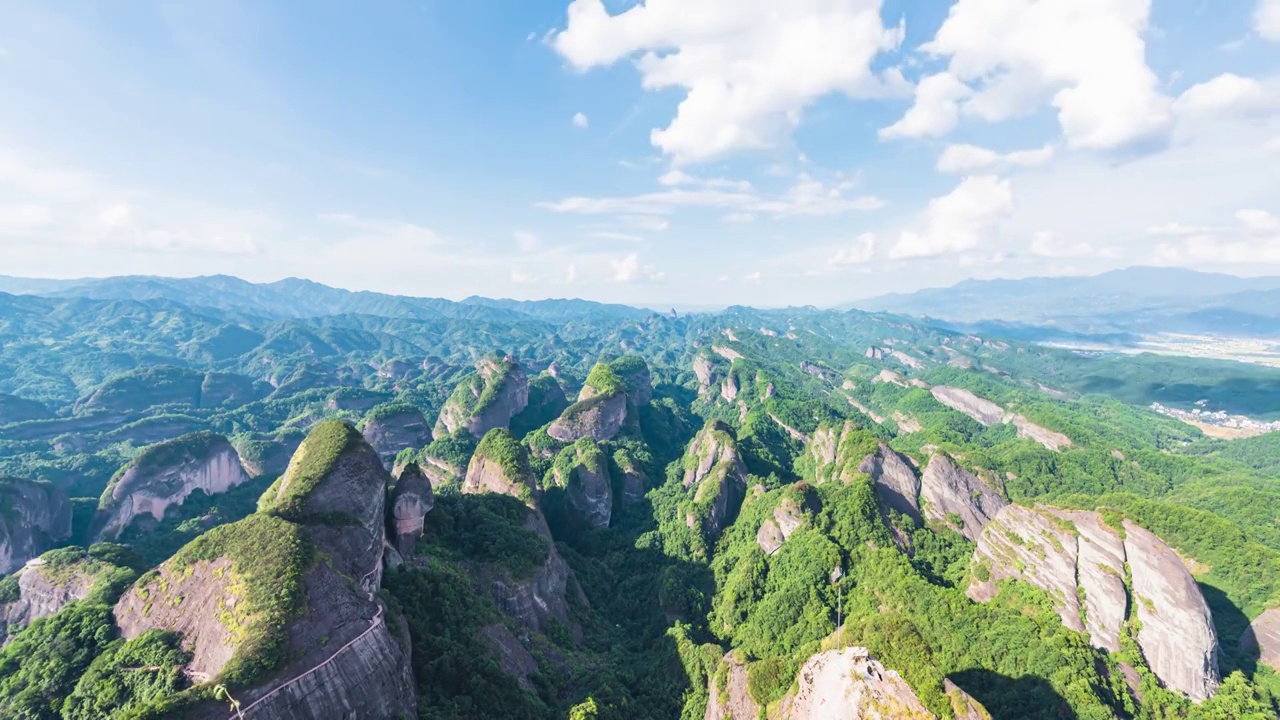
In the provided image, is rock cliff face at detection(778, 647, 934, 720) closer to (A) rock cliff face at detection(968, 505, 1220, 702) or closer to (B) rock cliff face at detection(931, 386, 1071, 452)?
(A) rock cliff face at detection(968, 505, 1220, 702)

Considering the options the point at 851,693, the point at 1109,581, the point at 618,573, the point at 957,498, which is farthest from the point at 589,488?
the point at 1109,581

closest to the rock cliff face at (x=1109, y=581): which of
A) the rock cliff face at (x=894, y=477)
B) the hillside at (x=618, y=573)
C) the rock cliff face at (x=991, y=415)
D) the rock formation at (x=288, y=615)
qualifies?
the hillside at (x=618, y=573)

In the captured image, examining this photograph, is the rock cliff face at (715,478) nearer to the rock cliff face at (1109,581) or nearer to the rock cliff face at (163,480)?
the rock cliff face at (1109,581)

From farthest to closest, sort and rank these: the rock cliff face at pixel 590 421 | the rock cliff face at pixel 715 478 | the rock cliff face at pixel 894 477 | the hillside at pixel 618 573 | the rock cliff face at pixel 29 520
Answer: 1. the rock cliff face at pixel 590 421
2. the rock cliff face at pixel 715 478
3. the rock cliff face at pixel 894 477
4. the rock cliff face at pixel 29 520
5. the hillside at pixel 618 573

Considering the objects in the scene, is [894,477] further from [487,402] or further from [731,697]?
[487,402]

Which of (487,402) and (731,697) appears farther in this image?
(487,402)

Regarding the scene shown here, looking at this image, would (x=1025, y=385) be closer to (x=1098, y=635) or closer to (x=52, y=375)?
(x=1098, y=635)

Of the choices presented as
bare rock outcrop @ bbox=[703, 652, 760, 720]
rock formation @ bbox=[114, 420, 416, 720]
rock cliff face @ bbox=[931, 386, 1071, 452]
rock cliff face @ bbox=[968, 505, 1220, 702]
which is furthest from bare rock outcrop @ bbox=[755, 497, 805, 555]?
rock cliff face @ bbox=[931, 386, 1071, 452]
